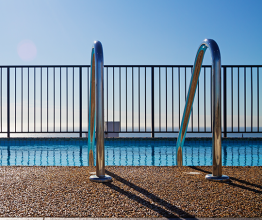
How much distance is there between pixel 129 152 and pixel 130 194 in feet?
12.4

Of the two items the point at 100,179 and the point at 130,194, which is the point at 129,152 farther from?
the point at 130,194

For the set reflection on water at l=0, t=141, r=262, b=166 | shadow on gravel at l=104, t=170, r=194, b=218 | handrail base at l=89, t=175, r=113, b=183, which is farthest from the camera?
reflection on water at l=0, t=141, r=262, b=166

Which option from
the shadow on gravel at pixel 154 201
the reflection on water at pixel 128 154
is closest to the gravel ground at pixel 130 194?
the shadow on gravel at pixel 154 201

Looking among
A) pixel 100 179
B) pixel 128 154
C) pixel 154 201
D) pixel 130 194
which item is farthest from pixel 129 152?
pixel 154 201

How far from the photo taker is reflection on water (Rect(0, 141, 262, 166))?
15.6 feet

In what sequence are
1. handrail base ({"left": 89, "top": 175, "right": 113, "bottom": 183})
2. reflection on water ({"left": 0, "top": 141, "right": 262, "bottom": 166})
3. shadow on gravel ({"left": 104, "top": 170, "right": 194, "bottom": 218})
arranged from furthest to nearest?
reflection on water ({"left": 0, "top": 141, "right": 262, "bottom": 166})
handrail base ({"left": 89, "top": 175, "right": 113, "bottom": 183})
shadow on gravel ({"left": 104, "top": 170, "right": 194, "bottom": 218})

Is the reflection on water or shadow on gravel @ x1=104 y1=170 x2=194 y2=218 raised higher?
shadow on gravel @ x1=104 y1=170 x2=194 y2=218

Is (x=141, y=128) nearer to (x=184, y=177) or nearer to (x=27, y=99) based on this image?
(x=27, y=99)

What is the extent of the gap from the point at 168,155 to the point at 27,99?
4.37 metres

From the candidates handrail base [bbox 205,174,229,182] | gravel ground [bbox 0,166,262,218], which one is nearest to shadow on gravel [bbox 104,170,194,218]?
gravel ground [bbox 0,166,262,218]

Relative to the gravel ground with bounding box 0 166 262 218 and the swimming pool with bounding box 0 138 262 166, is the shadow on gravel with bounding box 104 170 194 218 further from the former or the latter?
the swimming pool with bounding box 0 138 262 166

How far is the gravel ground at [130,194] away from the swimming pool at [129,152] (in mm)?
1949

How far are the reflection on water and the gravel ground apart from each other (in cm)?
191

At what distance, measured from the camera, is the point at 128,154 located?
5547mm
